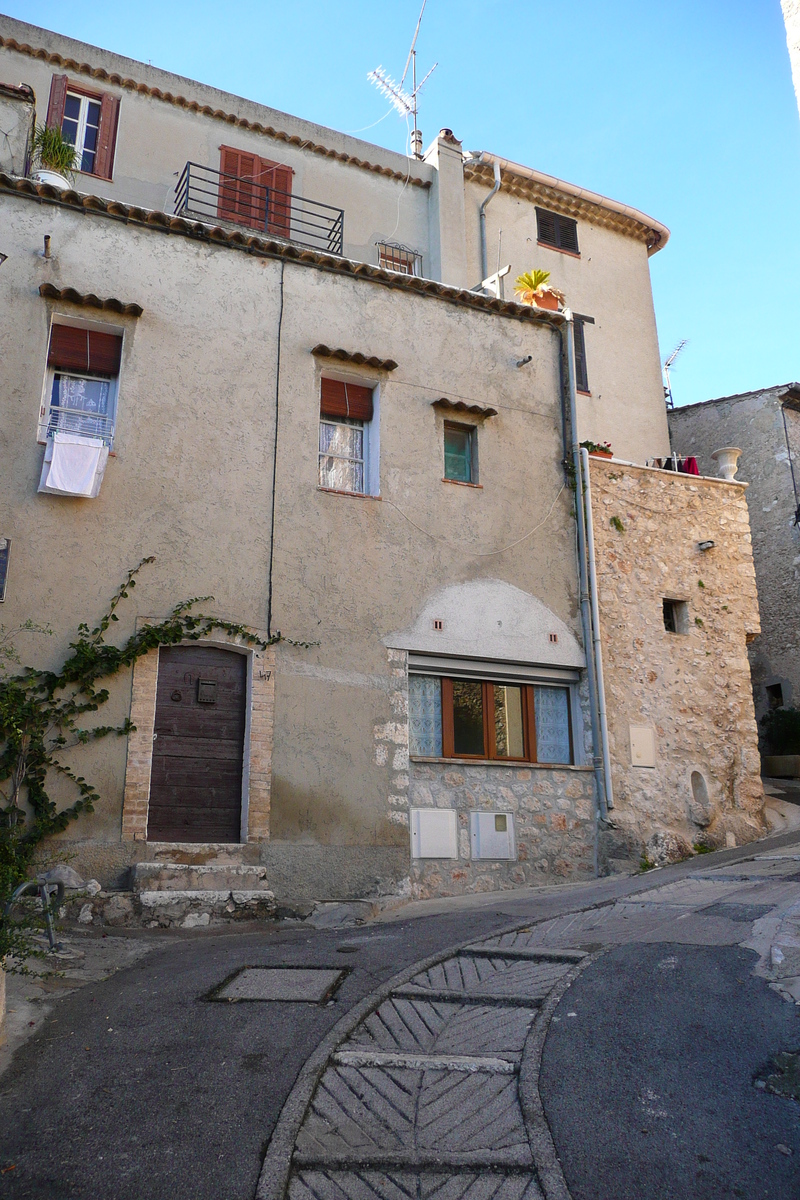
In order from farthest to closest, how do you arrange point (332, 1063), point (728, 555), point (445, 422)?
1. point (728, 555)
2. point (445, 422)
3. point (332, 1063)

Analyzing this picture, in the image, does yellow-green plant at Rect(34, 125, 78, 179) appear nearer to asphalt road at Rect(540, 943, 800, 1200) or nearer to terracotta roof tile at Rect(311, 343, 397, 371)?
terracotta roof tile at Rect(311, 343, 397, 371)

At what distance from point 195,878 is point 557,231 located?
1363cm

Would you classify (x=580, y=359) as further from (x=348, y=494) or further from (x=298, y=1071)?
(x=298, y=1071)

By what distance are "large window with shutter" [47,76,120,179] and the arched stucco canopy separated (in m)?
8.40

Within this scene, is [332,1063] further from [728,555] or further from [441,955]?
[728,555]

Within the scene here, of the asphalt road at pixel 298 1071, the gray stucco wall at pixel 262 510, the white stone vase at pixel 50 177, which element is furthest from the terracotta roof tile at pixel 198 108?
the asphalt road at pixel 298 1071

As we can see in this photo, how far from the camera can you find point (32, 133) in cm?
1122

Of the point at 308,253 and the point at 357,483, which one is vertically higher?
the point at 308,253

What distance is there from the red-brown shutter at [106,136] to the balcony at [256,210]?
→ 3.42 ft

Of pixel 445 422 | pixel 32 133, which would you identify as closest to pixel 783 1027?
pixel 445 422

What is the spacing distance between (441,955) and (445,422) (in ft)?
23.8

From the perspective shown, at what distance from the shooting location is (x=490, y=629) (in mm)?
11250

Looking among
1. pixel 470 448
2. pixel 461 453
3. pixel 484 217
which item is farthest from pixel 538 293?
pixel 484 217

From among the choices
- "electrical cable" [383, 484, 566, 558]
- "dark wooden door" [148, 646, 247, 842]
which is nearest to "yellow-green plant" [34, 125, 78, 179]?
"electrical cable" [383, 484, 566, 558]
